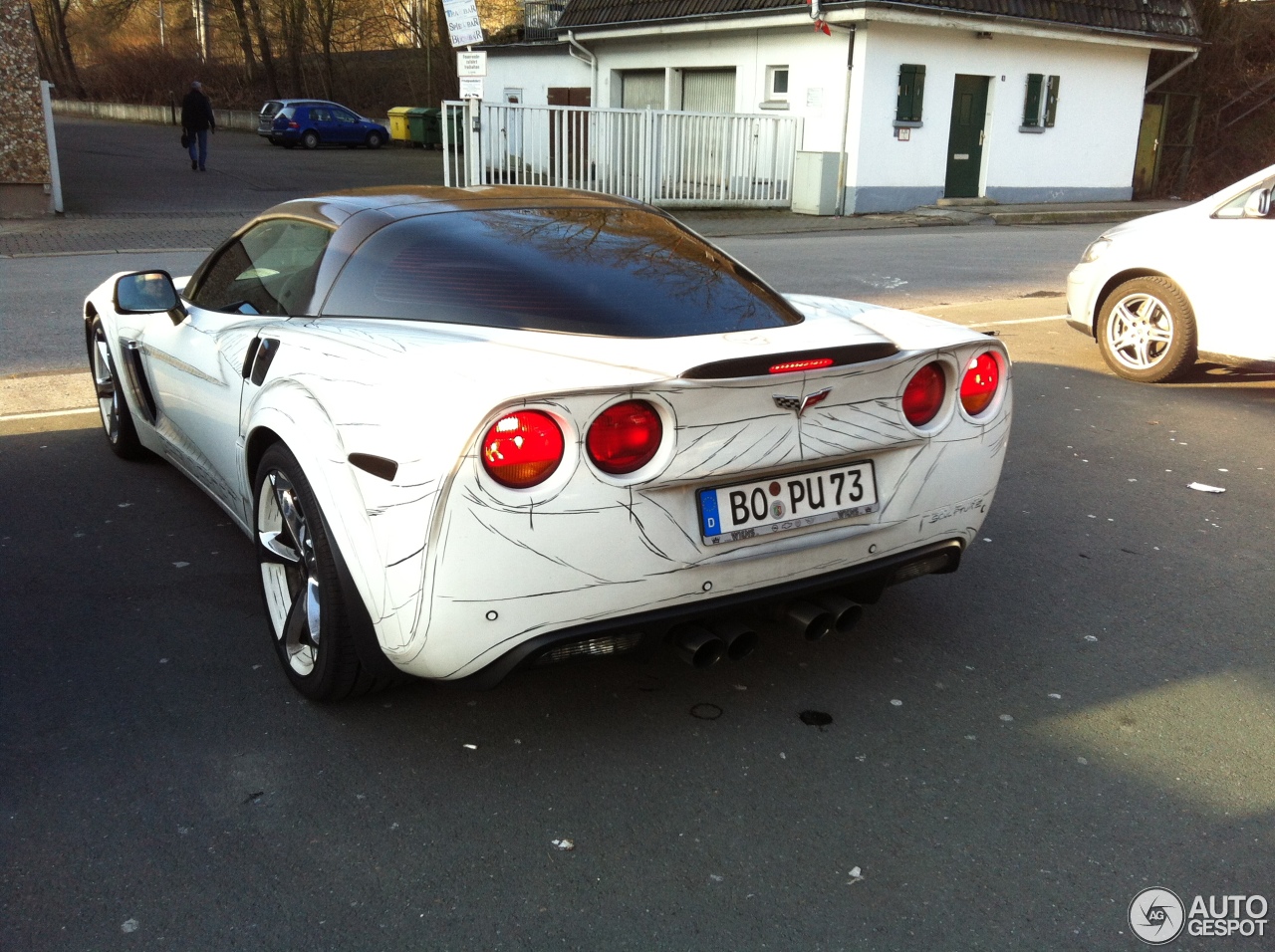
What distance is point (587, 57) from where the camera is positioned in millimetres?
27078

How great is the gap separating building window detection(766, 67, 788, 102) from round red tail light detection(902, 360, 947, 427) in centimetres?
2069

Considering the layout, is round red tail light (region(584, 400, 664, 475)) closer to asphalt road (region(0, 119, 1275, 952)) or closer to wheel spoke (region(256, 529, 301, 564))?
asphalt road (region(0, 119, 1275, 952))

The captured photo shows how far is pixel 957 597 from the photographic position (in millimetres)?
4254

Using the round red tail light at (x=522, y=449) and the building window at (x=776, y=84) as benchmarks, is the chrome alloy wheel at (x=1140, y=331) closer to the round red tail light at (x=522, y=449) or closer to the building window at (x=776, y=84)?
the round red tail light at (x=522, y=449)

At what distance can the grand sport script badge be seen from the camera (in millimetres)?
3041

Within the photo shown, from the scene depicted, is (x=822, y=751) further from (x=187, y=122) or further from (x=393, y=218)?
(x=187, y=122)

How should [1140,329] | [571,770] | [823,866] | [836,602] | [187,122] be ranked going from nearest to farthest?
[823,866], [571,770], [836,602], [1140,329], [187,122]

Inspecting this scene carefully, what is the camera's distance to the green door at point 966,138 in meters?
23.4

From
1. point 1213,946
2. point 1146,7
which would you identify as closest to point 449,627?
point 1213,946

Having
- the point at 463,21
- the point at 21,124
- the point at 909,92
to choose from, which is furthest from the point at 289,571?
the point at 909,92

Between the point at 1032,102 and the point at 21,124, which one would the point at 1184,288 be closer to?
the point at 21,124

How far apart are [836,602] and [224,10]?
54.2m

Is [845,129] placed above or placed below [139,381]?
above

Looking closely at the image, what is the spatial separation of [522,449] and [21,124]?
57.0 ft
